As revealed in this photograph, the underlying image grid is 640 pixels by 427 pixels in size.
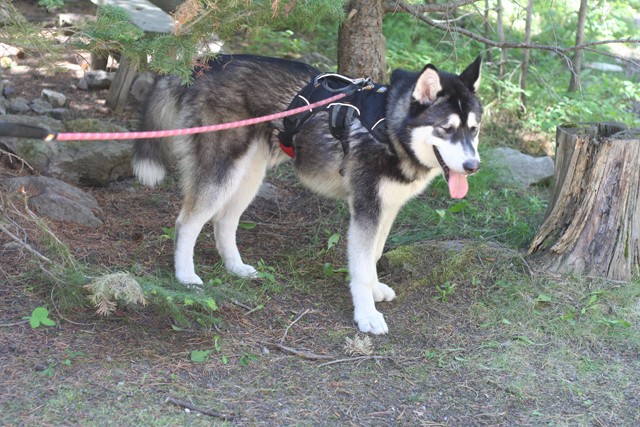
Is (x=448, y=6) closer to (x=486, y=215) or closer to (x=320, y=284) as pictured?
(x=486, y=215)

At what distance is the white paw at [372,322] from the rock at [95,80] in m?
4.60

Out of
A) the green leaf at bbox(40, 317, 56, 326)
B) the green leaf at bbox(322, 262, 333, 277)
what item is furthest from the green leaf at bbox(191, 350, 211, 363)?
the green leaf at bbox(322, 262, 333, 277)

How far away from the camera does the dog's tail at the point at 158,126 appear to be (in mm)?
4676

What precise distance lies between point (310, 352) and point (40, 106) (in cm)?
424

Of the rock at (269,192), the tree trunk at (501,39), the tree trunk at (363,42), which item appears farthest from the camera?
the tree trunk at (501,39)

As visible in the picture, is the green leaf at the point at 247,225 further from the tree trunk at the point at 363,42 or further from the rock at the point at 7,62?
the rock at the point at 7,62

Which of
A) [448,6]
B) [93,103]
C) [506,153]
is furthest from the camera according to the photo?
[93,103]

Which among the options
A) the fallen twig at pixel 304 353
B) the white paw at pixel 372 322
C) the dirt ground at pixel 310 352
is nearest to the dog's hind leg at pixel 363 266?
the white paw at pixel 372 322

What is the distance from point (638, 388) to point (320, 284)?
2013mm

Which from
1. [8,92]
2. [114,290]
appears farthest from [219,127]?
[8,92]

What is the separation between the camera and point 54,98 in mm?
7145

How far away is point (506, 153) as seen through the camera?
6992 mm

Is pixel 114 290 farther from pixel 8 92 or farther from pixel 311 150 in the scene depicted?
pixel 8 92

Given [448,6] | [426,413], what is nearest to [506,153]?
[448,6]
